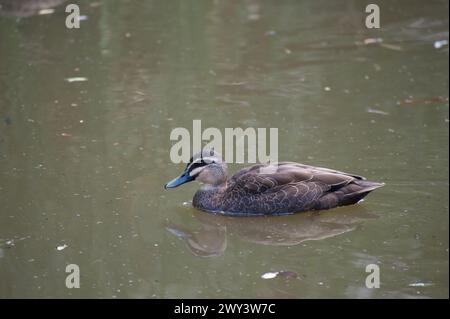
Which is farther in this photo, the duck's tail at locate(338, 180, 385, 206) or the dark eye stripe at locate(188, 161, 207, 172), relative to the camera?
the dark eye stripe at locate(188, 161, 207, 172)

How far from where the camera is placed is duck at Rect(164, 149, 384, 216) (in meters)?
8.44

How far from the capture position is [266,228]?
819 cm

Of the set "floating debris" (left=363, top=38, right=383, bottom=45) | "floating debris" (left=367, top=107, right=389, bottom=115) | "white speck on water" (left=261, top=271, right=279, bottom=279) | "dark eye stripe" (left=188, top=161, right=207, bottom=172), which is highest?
"floating debris" (left=363, top=38, right=383, bottom=45)

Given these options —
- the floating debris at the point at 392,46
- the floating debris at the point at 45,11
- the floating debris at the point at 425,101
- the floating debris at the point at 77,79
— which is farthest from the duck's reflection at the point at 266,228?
the floating debris at the point at 45,11

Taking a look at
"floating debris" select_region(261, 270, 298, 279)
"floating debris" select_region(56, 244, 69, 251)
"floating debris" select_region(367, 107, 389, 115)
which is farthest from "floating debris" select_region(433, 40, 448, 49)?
"floating debris" select_region(56, 244, 69, 251)

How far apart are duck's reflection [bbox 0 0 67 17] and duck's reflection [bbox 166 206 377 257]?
22.5ft

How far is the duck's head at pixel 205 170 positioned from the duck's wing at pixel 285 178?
0.19 metres

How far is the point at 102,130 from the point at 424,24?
249 inches

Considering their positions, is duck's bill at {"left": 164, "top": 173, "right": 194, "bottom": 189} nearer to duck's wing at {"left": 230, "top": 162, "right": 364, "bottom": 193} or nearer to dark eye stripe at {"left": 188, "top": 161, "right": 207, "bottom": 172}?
dark eye stripe at {"left": 188, "top": 161, "right": 207, "bottom": 172}

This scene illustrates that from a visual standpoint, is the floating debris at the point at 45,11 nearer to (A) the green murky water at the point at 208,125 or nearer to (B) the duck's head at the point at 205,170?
(A) the green murky water at the point at 208,125

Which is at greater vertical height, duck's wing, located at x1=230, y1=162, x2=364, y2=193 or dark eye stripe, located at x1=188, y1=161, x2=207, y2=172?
dark eye stripe, located at x1=188, y1=161, x2=207, y2=172

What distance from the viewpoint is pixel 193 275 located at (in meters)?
7.18

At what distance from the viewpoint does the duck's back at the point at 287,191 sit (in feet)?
27.7

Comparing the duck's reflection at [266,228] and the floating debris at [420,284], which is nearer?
the floating debris at [420,284]
